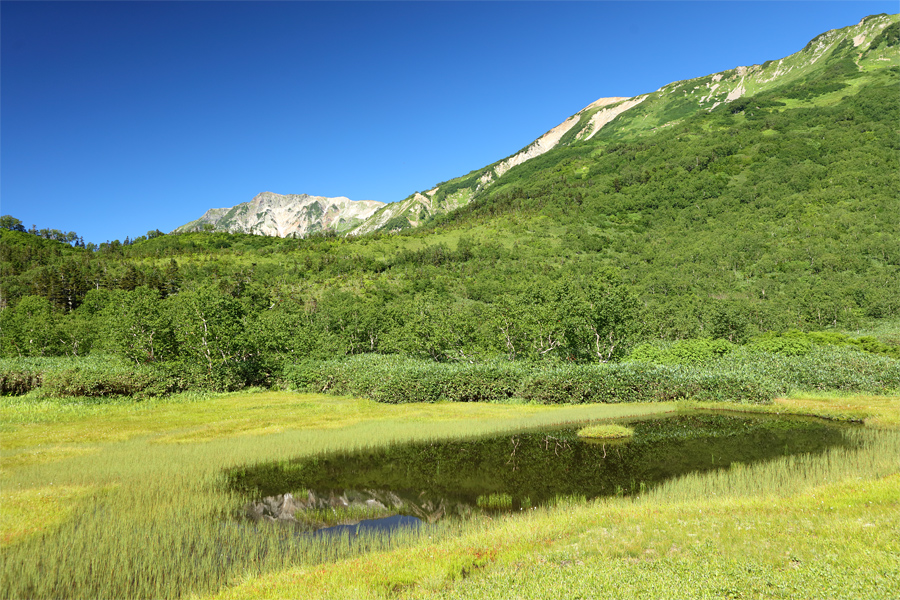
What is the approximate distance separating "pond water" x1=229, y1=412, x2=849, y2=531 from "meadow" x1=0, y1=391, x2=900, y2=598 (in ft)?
5.65

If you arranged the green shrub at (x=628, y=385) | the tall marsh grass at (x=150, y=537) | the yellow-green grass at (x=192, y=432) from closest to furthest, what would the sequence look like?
the tall marsh grass at (x=150, y=537) → the yellow-green grass at (x=192, y=432) → the green shrub at (x=628, y=385)

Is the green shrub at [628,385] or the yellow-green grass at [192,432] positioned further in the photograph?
the green shrub at [628,385]

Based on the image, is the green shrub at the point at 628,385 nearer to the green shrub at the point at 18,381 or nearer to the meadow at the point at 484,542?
the meadow at the point at 484,542

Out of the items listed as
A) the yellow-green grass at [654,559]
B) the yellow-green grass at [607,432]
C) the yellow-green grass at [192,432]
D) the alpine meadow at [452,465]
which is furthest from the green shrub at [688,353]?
the yellow-green grass at [654,559]

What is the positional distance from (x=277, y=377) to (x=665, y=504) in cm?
6389

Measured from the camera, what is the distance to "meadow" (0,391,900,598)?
999 centimetres

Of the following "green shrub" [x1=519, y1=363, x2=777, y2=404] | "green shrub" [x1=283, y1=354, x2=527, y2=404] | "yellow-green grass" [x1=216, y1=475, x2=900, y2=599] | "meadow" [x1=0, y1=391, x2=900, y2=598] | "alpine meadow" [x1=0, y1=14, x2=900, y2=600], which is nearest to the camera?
"yellow-green grass" [x1=216, y1=475, x2=900, y2=599]

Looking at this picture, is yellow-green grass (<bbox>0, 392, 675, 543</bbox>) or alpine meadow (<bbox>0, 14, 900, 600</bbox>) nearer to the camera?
alpine meadow (<bbox>0, 14, 900, 600</bbox>)

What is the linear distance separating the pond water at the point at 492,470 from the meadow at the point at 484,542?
1.72 metres

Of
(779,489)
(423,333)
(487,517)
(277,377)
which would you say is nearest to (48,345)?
(277,377)

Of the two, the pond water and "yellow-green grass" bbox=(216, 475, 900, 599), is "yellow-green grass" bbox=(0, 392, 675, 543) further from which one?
"yellow-green grass" bbox=(216, 475, 900, 599)

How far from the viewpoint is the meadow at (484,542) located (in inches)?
393

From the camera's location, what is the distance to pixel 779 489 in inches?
672

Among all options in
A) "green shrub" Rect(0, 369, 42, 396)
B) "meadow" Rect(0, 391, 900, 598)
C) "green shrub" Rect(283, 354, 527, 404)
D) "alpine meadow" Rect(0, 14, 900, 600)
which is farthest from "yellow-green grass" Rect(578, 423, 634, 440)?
"green shrub" Rect(0, 369, 42, 396)
